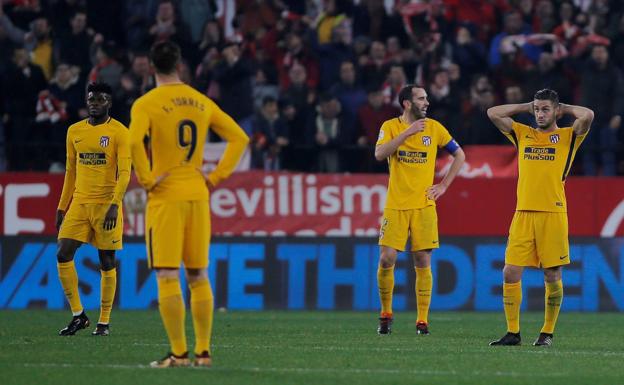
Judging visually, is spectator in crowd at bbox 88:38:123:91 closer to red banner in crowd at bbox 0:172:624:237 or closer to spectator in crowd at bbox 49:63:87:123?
spectator in crowd at bbox 49:63:87:123

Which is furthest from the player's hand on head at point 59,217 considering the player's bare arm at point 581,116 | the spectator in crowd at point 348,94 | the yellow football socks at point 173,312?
the spectator in crowd at point 348,94

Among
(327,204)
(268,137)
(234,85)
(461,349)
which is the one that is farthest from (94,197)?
(234,85)

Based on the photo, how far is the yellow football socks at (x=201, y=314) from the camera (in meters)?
9.74

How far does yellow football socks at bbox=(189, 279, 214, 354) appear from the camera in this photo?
32.0ft

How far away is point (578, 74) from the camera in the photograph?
70.9ft

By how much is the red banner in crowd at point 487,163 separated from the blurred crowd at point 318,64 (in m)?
0.92

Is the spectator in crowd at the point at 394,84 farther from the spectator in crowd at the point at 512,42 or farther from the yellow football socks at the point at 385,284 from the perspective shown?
the yellow football socks at the point at 385,284

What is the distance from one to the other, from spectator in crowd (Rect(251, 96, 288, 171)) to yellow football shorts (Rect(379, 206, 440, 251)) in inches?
248

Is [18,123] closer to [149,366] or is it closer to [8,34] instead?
[8,34]

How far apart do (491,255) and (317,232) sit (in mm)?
2484

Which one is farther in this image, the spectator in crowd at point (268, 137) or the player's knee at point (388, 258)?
the spectator in crowd at point (268, 137)

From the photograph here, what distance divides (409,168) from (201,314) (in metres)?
5.03

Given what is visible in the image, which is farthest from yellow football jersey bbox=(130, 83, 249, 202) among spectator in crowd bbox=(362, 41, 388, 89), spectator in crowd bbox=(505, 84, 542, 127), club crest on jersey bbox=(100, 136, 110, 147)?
spectator in crowd bbox=(362, 41, 388, 89)

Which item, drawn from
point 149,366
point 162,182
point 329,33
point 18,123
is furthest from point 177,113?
point 329,33
